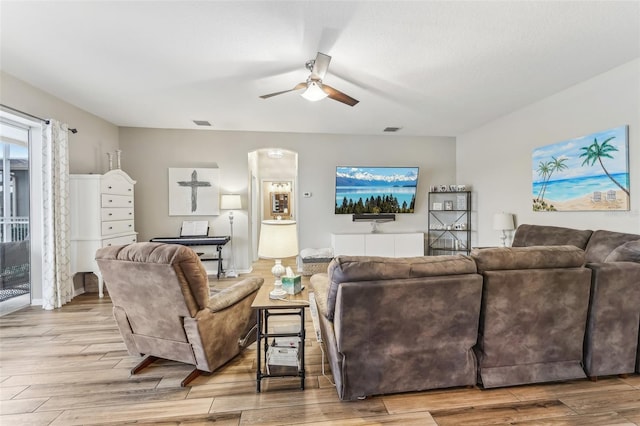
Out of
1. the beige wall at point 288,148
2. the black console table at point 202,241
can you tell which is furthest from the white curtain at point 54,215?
the beige wall at point 288,148

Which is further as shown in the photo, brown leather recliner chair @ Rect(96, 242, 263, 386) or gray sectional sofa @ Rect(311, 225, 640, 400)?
brown leather recliner chair @ Rect(96, 242, 263, 386)

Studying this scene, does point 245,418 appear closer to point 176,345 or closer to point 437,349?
point 176,345

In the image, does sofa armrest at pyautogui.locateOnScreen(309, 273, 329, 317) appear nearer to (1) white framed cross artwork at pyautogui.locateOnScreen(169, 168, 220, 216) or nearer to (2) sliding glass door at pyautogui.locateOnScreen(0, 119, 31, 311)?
(1) white framed cross artwork at pyautogui.locateOnScreen(169, 168, 220, 216)

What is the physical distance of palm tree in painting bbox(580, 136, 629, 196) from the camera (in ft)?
9.67

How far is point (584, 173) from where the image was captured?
3232mm

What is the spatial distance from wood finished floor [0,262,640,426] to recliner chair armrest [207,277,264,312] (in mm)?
537

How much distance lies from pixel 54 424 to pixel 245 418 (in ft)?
3.65

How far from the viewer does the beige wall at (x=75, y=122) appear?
10.3 feet

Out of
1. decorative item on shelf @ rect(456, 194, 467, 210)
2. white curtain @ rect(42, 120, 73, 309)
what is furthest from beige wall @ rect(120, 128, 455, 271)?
white curtain @ rect(42, 120, 73, 309)

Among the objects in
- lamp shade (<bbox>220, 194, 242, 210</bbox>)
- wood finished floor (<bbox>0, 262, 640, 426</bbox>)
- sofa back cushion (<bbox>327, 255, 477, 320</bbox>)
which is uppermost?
lamp shade (<bbox>220, 194, 242, 210</bbox>)

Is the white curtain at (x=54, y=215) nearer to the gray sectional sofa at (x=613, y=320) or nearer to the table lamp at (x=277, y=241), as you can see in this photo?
the table lamp at (x=277, y=241)

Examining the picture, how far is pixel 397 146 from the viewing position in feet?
18.8

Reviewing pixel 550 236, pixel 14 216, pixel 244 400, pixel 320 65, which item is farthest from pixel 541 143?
pixel 14 216

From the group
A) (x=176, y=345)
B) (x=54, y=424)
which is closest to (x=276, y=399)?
(x=176, y=345)
